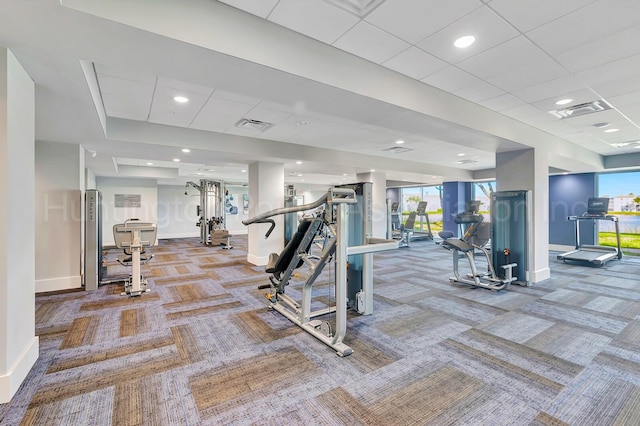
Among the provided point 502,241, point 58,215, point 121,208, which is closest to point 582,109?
point 502,241

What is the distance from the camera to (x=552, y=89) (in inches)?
140

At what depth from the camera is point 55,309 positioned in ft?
12.7

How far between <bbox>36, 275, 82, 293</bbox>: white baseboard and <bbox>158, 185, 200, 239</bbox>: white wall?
26.9 ft

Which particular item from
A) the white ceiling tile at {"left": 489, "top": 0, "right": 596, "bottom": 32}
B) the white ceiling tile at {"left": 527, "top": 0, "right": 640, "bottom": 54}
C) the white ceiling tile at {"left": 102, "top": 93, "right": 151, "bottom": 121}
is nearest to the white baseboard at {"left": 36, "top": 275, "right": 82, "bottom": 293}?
the white ceiling tile at {"left": 102, "top": 93, "right": 151, "bottom": 121}

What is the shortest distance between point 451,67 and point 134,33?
108 inches

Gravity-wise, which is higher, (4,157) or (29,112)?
(29,112)

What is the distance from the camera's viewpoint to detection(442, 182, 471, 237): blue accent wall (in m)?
12.1

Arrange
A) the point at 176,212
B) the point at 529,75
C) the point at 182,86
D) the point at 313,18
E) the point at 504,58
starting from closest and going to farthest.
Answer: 1. the point at 313,18
2. the point at 504,58
3. the point at 529,75
4. the point at 182,86
5. the point at 176,212

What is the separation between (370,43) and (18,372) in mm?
3747

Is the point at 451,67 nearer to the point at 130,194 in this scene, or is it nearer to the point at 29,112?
the point at 29,112

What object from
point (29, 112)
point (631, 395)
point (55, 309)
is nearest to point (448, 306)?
point (631, 395)

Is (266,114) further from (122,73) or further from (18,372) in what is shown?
(18,372)

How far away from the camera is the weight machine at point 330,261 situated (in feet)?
8.86

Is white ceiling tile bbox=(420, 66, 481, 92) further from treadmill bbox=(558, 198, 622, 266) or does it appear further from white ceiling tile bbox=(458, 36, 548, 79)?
treadmill bbox=(558, 198, 622, 266)
